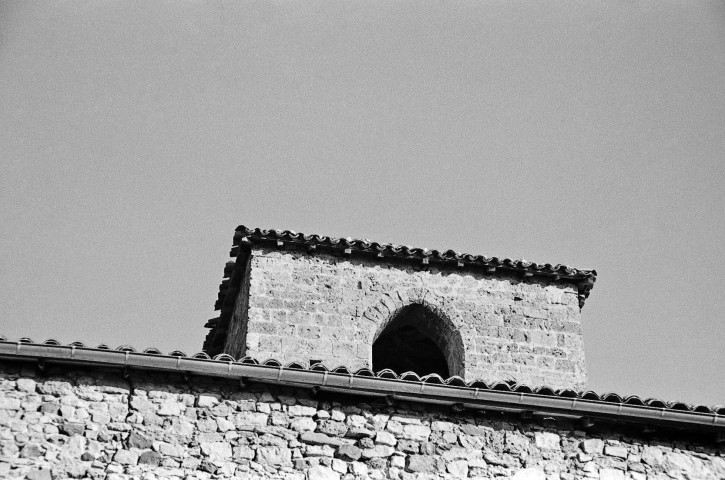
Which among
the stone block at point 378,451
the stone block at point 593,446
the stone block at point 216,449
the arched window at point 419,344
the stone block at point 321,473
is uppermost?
the arched window at point 419,344

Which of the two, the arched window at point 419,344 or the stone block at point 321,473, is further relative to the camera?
the arched window at point 419,344

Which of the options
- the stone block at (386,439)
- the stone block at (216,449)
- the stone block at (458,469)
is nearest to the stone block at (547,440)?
the stone block at (458,469)

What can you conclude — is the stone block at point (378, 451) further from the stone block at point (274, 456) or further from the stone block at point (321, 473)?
the stone block at point (274, 456)

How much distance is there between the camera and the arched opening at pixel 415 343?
14.5 meters

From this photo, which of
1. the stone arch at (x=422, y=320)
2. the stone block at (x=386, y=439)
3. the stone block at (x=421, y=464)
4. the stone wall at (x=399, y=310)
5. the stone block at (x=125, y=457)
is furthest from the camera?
the stone arch at (x=422, y=320)

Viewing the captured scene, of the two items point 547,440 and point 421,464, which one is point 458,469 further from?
point 547,440

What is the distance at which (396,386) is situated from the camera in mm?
10648

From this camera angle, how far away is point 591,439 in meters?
10.9

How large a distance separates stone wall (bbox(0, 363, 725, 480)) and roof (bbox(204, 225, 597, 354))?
13.0 ft

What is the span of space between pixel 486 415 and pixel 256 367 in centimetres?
214

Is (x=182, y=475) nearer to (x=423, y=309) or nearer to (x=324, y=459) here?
(x=324, y=459)

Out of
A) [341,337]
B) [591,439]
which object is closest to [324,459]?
[591,439]

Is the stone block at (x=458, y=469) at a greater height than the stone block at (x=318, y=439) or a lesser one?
lesser

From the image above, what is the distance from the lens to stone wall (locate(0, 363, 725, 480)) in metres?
10.0
